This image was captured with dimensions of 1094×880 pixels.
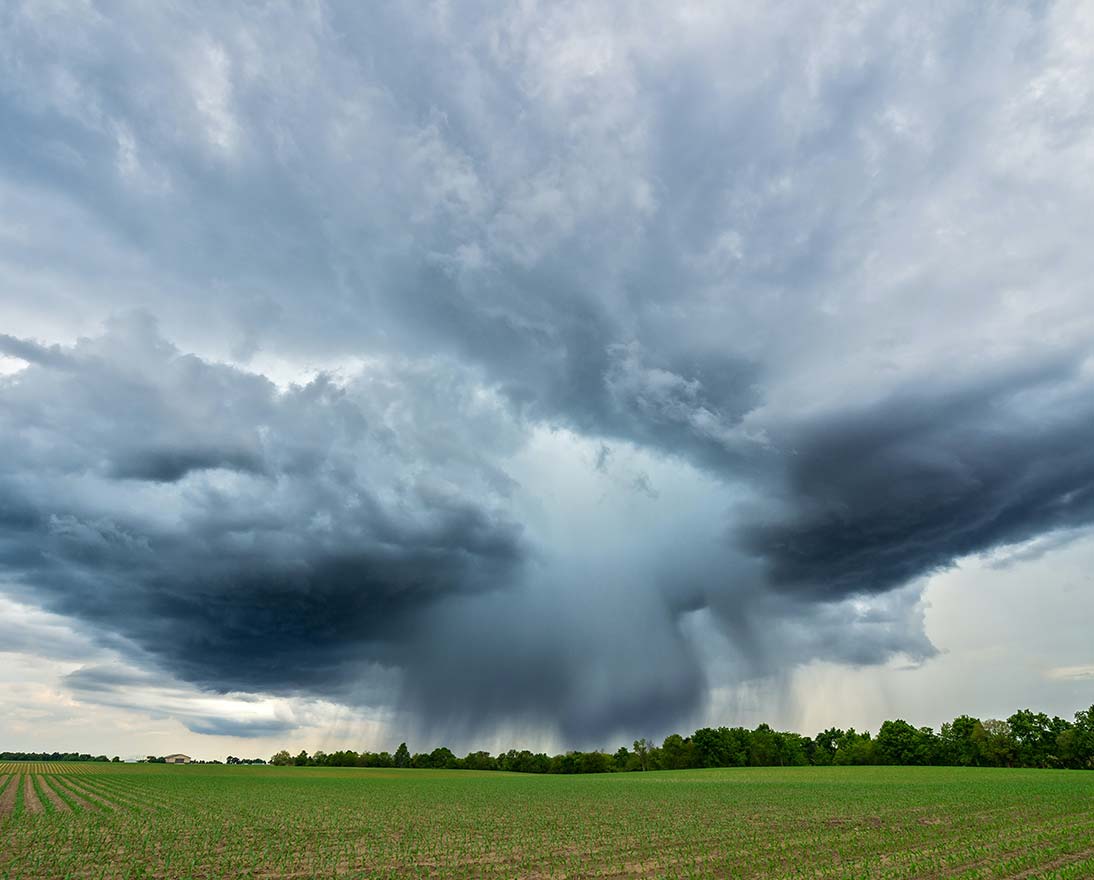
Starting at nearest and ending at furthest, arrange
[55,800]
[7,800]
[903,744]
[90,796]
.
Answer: [7,800] → [55,800] → [90,796] → [903,744]

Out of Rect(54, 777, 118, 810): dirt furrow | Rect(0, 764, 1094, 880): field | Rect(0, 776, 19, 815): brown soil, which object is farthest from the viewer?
Rect(54, 777, 118, 810): dirt furrow

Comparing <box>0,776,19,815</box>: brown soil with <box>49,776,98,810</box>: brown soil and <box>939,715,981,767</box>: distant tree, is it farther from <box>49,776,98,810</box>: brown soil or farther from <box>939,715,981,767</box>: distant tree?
<box>939,715,981,767</box>: distant tree

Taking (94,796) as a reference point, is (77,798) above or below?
below

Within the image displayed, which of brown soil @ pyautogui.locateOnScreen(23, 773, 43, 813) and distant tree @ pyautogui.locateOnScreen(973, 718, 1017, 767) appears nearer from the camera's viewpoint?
brown soil @ pyautogui.locateOnScreen(23, 773, 43, 813)

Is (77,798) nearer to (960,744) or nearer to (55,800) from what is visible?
(55,800)

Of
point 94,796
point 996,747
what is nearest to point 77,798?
point 94,796

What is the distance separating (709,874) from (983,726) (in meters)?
196

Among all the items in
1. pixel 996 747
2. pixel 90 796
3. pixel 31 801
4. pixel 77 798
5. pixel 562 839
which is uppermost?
pixel 996 747

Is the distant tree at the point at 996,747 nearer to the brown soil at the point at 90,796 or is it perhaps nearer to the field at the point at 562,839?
the field at the point at 562,839

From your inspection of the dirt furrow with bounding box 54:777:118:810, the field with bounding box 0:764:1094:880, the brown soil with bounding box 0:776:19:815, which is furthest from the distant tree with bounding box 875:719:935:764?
the brown soil with bounding box 0:776:19:815

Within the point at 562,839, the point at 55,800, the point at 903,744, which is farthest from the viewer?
the point at 903,744

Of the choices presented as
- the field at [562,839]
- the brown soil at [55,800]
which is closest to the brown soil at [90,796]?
the field at [562,839]

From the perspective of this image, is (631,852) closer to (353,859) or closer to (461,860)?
(461,860)

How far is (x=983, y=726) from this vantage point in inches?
7008
